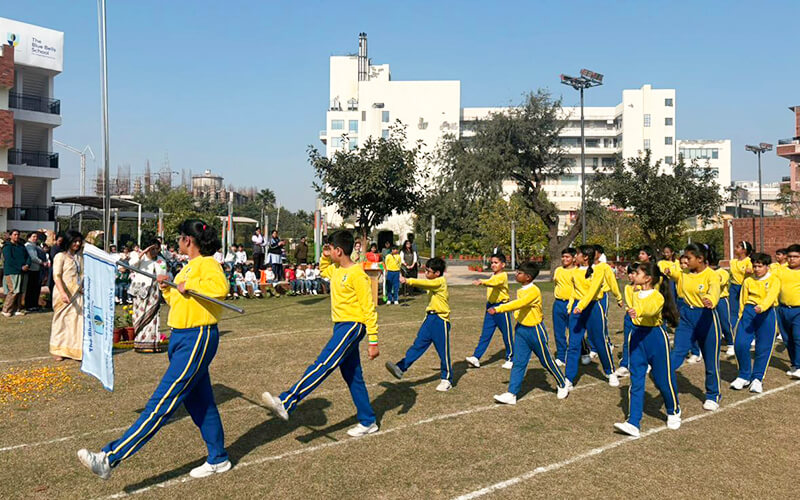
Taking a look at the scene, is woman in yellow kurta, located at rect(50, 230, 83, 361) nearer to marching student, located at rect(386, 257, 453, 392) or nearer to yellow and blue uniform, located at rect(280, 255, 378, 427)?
marching student, located at rect(386, 257, 453, 392)

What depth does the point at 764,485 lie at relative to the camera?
527cm

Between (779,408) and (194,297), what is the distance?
677 centimetres

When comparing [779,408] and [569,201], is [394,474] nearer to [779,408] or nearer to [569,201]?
[779,408]

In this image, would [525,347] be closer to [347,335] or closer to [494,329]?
[494,329]

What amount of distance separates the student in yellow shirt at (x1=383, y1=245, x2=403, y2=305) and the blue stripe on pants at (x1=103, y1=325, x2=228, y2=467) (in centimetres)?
1265

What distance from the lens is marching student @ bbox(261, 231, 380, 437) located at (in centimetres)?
595

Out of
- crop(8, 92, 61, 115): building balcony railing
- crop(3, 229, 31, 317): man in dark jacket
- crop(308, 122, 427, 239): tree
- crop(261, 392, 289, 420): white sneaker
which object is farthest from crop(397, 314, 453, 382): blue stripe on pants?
crop(8, 92, 61, 115): building balcony railing

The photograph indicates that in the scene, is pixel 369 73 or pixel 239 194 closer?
pixel 369 73

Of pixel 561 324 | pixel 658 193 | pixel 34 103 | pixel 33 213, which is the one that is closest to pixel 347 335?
pixel 561 324

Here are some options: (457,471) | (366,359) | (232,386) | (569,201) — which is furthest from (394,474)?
(569,201)

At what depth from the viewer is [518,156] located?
91.2 ft

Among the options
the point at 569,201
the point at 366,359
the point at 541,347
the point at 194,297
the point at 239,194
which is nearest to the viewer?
the point at 194,297

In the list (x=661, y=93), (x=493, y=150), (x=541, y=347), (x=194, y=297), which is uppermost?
(x=661, y=93)

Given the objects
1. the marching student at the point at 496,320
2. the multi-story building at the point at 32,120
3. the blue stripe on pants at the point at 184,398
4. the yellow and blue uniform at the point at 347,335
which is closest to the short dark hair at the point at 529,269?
the marching student at the point at 496,320
